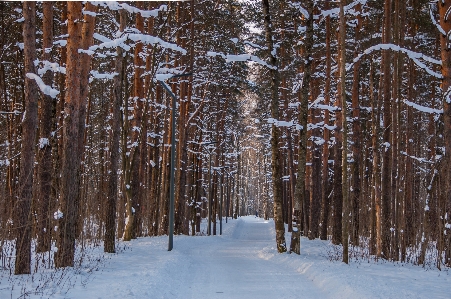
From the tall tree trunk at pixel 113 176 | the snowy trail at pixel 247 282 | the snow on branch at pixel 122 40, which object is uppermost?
the snow on branch at pixel 122 40

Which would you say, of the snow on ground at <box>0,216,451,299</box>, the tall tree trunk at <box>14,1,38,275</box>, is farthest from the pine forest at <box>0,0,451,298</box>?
the snow on ground at <box>0,216,451,299</box>

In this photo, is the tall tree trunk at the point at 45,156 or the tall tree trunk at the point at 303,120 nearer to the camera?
the tall tree trunk at the point at 45,156

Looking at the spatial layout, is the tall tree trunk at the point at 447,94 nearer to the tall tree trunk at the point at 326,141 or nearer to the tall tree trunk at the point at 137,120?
the tall tree trunk at the point at 326,141

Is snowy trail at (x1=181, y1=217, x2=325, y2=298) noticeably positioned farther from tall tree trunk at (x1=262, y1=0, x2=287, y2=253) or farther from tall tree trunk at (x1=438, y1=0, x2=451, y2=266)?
tall tree trunk at (x1=438, y1=0, x2=451, y2=266)

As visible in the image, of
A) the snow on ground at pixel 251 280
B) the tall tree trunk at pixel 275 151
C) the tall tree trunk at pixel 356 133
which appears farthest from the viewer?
the tall tree trunk at pixel 356 133

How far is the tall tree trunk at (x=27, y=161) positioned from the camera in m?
8.46

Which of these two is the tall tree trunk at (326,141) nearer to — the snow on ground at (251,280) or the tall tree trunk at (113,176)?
the snow on ground at (251,280)

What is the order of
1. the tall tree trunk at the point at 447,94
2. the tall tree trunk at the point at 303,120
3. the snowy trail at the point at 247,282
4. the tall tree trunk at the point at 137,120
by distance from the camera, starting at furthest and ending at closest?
the tall tree trunk at the point at 137,120, the tall tree trunk at the point at 303,120, the tall tree trunk at the point at 447,94, the snowy trail at the point at 247,282

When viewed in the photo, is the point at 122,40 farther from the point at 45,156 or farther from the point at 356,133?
the point at 356,133

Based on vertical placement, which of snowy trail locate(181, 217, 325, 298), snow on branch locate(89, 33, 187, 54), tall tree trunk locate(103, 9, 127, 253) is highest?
snow on branch locate(89, 33, 187, 54)

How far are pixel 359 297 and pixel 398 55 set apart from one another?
11706 millimetres

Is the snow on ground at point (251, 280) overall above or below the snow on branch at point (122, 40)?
below

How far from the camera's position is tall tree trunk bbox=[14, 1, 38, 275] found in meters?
8.46

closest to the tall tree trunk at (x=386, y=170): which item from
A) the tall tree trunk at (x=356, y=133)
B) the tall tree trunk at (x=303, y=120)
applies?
the tall tree trunk at (x=356, y=133)
